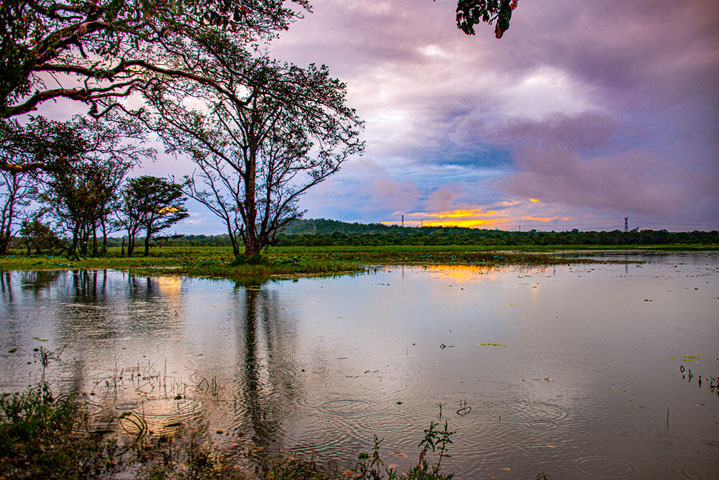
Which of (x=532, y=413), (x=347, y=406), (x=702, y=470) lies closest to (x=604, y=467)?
(x=702, y=470)

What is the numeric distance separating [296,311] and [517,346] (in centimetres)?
559

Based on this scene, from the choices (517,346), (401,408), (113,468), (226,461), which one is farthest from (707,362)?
(113,468)

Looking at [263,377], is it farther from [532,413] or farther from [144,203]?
[144,203]

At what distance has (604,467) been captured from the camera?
3.82 meters

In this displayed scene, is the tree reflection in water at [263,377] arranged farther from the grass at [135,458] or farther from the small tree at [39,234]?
the small tree at [39,234]

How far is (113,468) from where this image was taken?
11.8 feet

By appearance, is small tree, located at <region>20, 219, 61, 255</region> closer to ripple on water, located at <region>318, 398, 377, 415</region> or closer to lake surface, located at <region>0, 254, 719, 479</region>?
lake surface, located at <region>0, 254, 719, 479</region>

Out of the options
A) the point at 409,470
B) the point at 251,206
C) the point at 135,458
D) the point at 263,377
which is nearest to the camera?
the point at 409,470

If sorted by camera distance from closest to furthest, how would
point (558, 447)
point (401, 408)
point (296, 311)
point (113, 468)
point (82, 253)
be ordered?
point (113, 468) < point (558, 447) < point (401, 408) < point (296, 311) < point (82, 253)

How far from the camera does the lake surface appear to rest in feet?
13.6

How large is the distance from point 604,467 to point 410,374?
109 inches

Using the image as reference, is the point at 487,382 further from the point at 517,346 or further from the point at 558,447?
the point at 517,346

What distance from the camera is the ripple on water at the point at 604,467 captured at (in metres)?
3.72

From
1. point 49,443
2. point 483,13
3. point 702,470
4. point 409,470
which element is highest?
point 483,13
